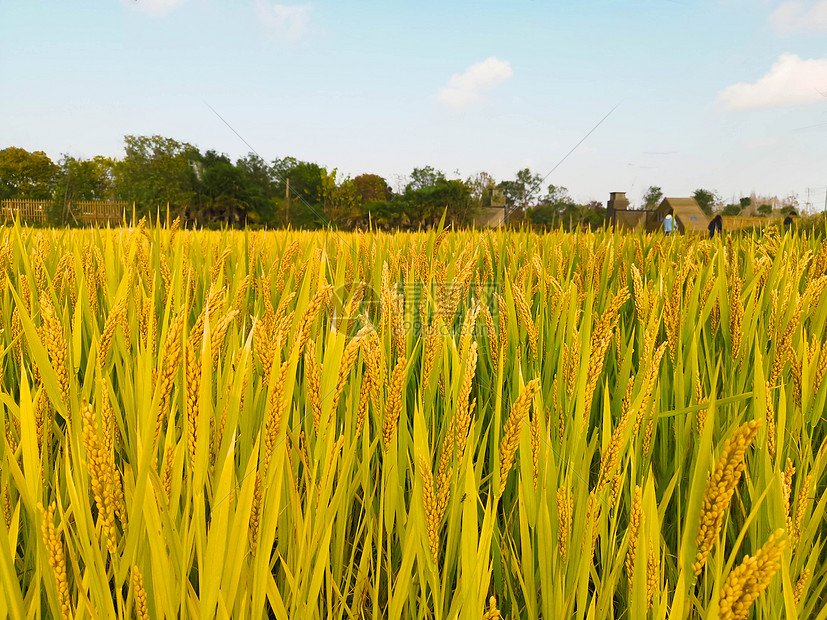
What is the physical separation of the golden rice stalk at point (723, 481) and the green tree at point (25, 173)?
63542 millimetres

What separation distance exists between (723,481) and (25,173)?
216 ft

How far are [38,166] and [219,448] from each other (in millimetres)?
64930

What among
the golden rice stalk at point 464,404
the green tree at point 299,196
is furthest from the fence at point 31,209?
the golden rice stalk at point 464,404

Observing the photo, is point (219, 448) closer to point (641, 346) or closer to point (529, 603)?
point (529, 603)

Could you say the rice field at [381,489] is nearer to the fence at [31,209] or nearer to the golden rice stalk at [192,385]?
the golden rice stalk at [192,385]

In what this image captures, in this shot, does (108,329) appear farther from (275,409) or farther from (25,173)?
(25,173)

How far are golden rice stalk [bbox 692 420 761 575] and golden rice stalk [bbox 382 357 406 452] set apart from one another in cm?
36

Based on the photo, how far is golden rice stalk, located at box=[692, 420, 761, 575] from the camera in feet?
1.34

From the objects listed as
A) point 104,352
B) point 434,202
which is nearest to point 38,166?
point 434,202

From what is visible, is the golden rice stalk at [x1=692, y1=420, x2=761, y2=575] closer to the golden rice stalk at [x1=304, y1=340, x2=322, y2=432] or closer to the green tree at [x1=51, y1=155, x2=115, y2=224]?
the golden rice stalk at [x1=304, y1=340, x2=322, y2=432]

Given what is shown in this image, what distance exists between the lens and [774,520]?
704 mm

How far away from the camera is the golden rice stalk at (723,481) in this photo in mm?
408

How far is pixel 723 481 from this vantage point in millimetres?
445

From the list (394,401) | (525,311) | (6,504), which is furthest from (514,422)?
(6,504)
